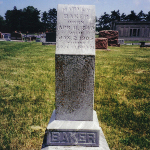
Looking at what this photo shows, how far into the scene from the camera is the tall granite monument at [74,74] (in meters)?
2.23

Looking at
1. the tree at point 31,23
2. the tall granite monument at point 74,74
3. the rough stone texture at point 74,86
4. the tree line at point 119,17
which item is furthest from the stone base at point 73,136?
the tree line at point 119,17

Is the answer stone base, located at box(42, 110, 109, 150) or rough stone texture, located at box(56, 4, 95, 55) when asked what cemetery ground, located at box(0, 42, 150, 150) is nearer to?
stone base, located at box(42, 110, 109, 150)

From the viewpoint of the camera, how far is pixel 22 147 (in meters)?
2.56

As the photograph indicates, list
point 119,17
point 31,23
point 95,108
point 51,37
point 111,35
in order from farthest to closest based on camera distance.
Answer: point 119,17
point 31,23
point 51,37
point 111,35
point 95,108

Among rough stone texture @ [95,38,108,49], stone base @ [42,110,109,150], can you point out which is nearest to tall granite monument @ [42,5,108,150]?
stone base @ [42,110,109,150]

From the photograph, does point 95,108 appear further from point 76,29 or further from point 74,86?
point 76,29

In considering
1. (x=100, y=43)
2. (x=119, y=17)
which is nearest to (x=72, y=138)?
(x=100, y=43)

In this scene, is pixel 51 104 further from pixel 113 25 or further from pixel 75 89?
pixel 113 25

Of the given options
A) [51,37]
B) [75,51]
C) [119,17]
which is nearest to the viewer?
[75,51]

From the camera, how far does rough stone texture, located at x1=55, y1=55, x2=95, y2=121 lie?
223 centimetres

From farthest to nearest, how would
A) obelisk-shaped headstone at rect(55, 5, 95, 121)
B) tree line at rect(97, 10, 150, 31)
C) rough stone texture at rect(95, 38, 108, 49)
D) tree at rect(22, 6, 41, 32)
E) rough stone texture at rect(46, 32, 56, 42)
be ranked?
1. tree line at rect(97, 10, 150, 31)
2. tree at rect(22, 6, 41, 32)
3. rough stone texture at rect(46, 32, 56, 42)
4. rough stone texture at rect(95, 38, 108, 49)
5. obelisk-shaped headstone at rect(55, 5, 95, 121)

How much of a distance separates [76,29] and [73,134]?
1.53m

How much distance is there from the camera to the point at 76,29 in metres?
2.25

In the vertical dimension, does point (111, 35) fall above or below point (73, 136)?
above
